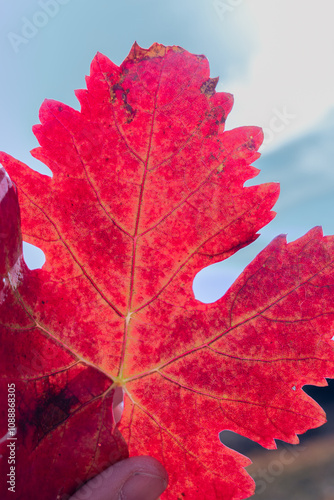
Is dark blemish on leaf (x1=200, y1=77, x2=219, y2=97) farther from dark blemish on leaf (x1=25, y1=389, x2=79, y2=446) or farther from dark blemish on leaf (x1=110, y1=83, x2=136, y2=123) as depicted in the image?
dark blemish on leaf (x1=25, y1=389, x2=79, y2=446)

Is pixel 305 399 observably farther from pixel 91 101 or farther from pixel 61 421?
pixel 91 101

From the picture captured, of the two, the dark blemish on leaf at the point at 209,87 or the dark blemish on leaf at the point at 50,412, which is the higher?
the dark blemish on leaf at the point at 209,87

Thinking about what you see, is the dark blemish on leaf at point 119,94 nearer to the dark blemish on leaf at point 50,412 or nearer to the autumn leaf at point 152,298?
the autumn leaf at point 152,298

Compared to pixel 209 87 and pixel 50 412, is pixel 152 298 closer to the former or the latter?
pixel 50 412

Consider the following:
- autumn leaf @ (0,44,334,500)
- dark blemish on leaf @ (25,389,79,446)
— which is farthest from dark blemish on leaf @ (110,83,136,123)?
dark blemish on leaf @ (25,389,79,446)

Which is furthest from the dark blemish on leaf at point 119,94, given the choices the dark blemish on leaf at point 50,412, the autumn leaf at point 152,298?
the dark blemish on leaf at point 50,412

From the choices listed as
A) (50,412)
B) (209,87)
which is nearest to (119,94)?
(209,87)

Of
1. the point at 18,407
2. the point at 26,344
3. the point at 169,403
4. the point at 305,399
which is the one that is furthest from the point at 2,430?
the point at 305,399
